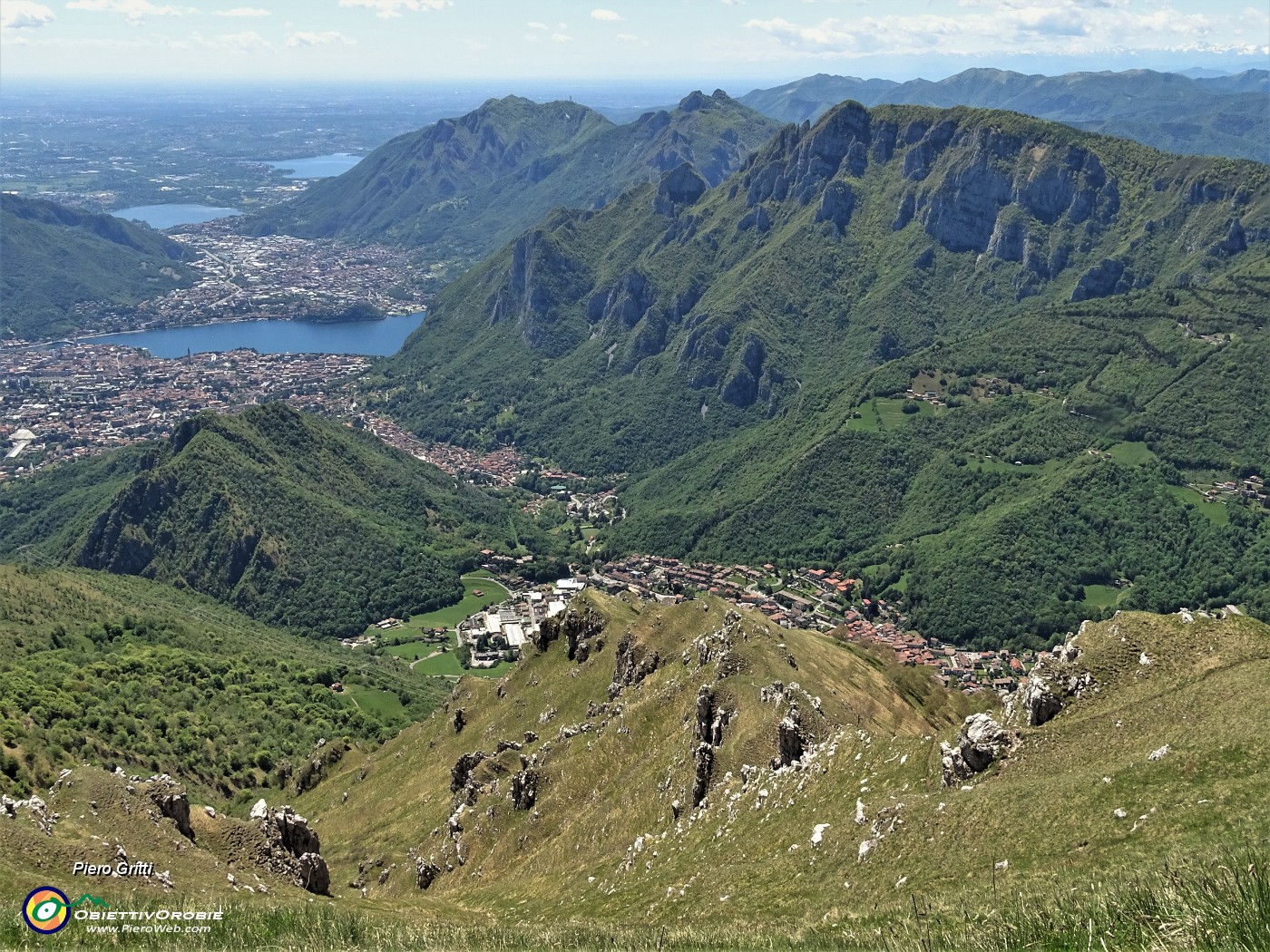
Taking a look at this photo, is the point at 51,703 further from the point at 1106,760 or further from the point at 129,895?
the point at 1106,760

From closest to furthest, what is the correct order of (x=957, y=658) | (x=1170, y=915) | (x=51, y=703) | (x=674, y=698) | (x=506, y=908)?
(x=1170, y=915)
(x=506, y=908)
(x=674, y=698)
(x=51, y=703)
(x=957, y=658)

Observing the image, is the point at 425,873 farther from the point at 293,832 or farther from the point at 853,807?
the point at 853,807

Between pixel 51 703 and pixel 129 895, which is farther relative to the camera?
pixel 51 703

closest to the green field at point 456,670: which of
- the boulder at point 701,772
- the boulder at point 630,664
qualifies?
the boulder at point 630,664

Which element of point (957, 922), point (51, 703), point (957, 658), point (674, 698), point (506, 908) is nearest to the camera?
point (957, 922)

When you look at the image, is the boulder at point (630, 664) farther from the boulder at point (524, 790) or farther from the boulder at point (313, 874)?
Answer: the boulder at point (313, 874)

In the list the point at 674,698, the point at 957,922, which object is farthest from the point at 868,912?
the point at 674,698

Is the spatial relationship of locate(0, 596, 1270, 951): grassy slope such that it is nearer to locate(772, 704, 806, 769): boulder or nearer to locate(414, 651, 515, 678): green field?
locate(772, 704, 806, 769): boulder
